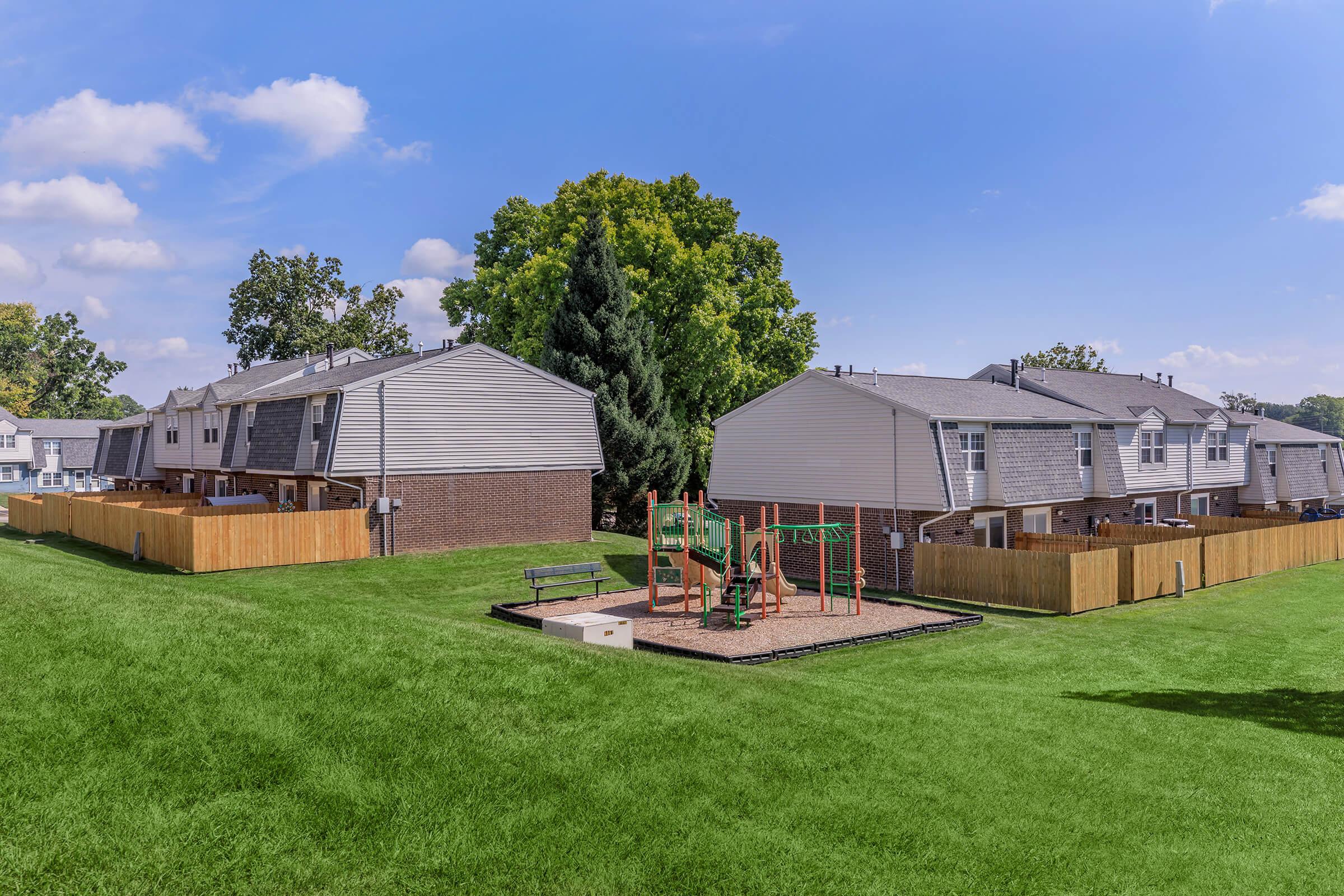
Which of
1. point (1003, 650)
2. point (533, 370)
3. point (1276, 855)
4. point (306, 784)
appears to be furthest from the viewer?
point (533, 370)

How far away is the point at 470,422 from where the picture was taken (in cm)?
3162

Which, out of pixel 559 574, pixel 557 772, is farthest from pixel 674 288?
pixel 557 772

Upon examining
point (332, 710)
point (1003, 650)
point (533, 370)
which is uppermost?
point (533, 370)

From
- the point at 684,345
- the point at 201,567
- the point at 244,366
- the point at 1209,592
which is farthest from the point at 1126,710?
the point at 244,366

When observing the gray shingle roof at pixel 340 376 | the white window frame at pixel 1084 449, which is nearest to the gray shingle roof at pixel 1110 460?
the white window frame at pixel 1084 449

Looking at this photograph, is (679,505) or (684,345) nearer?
(679,505)

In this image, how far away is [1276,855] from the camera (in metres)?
8.15

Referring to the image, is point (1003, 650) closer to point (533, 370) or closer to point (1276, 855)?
point (1276, 855)

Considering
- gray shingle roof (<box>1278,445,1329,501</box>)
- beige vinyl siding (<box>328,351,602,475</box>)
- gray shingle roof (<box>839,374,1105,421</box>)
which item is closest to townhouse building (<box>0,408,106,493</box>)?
beige vinyl siding (<box>328,351,602,475</box>)

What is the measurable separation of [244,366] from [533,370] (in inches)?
1908

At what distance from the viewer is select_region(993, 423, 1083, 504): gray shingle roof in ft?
93.4

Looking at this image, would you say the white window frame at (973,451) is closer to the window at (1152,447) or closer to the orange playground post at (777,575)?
the orange playground post at (777,575)

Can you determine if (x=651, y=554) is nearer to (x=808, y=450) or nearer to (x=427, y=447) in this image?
(x=808, y=450)

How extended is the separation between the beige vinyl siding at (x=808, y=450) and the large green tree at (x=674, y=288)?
12.4 metres
